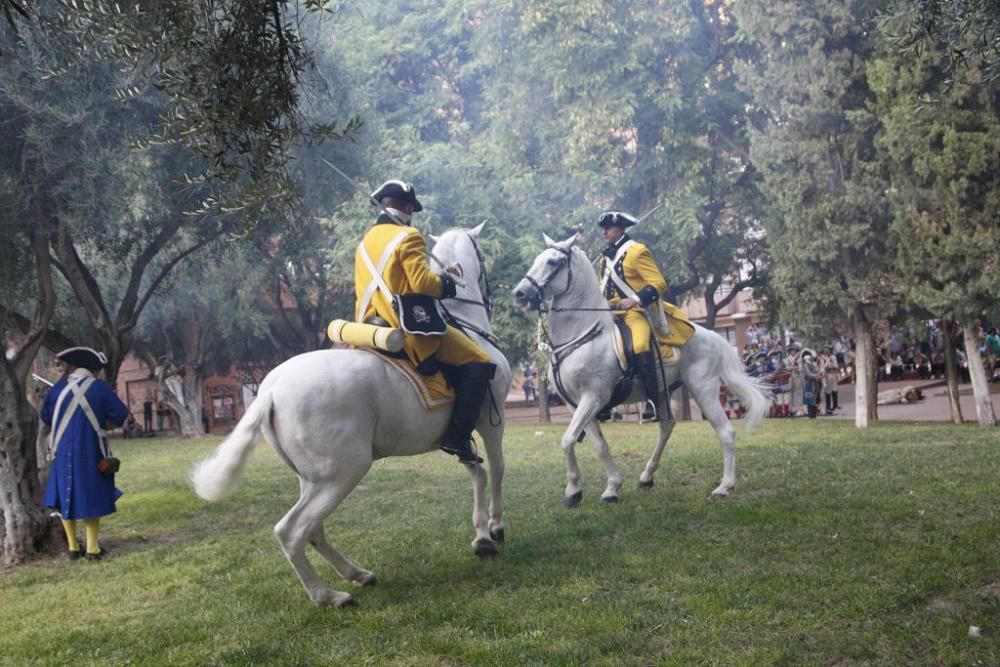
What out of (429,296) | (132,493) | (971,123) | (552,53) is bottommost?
(132,493)

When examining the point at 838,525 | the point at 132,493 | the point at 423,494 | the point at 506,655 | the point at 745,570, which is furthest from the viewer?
the point at 132,493

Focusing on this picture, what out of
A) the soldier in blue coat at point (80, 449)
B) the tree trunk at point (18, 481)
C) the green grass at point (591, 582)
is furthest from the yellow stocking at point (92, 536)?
the tree trunk at point (18, 481)

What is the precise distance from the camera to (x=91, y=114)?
9.48 meters

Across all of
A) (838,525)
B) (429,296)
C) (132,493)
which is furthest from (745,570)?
(132,493)

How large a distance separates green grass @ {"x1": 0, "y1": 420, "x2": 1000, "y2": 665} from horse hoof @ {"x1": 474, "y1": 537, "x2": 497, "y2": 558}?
99 mm

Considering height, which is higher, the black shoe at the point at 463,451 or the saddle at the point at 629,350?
the saddle at the point at 629,350

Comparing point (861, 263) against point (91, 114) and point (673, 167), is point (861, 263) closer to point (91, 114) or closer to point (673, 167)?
point (673, 167)

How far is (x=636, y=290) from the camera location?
987 centimetres

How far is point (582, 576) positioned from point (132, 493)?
10.7m

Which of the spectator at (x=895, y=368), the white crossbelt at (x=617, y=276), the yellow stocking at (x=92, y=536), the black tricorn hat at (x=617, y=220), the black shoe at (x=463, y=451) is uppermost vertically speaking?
the black tricorn hat at (x=617, y=220)

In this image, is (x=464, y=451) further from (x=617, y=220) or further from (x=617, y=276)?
(x=617, y=220)

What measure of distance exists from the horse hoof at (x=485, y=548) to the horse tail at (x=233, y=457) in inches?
89.1

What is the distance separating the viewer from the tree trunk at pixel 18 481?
29.8 feet

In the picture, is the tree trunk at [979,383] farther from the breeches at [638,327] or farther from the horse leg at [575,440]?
the horse leg at [575,440]
